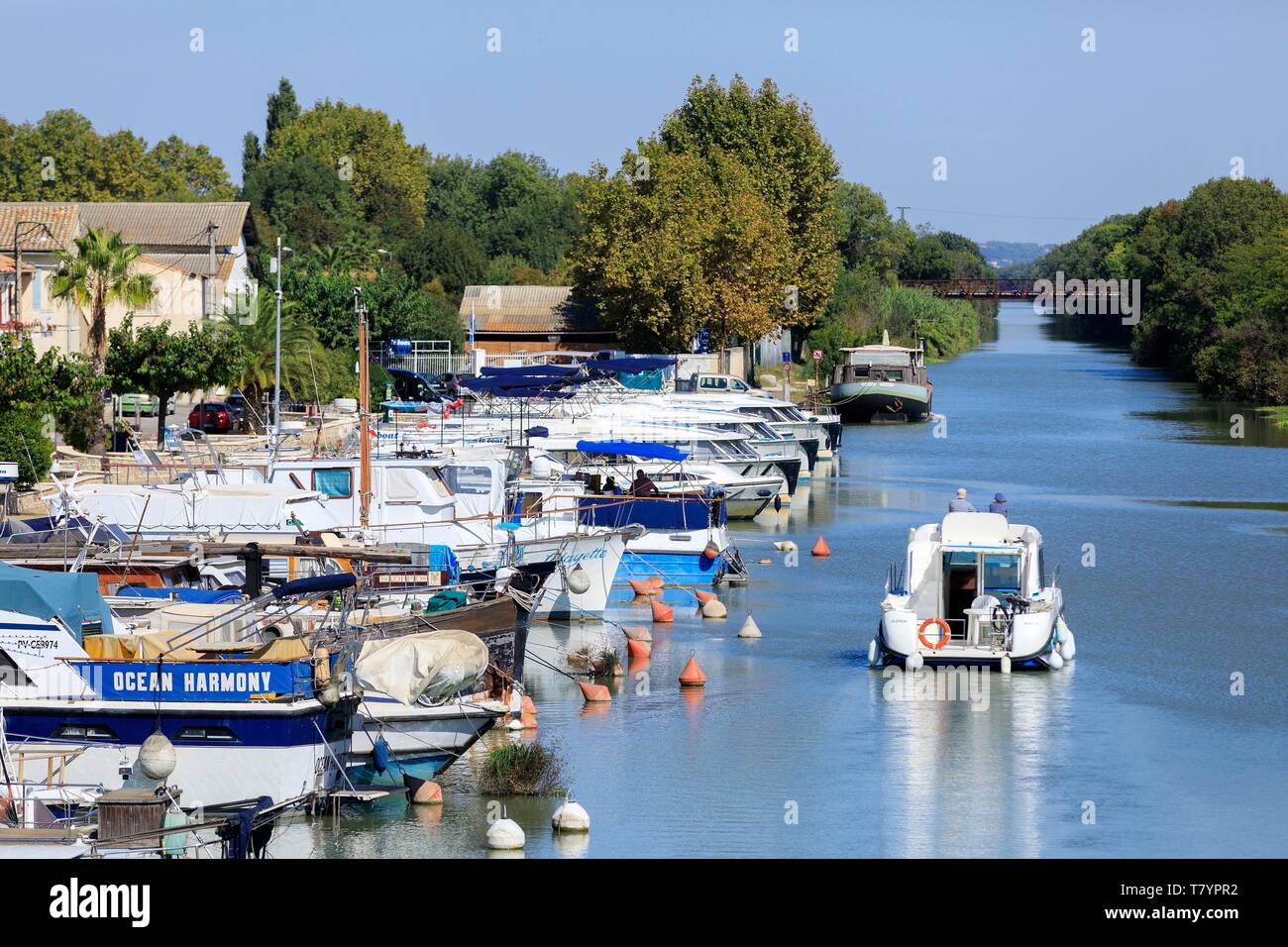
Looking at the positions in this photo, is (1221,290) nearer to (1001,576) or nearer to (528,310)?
(528,310)

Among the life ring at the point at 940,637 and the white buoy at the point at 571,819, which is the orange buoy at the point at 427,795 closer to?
the white buoy at the point at 571,819

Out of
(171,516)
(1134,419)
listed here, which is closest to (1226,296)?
(1134,419)

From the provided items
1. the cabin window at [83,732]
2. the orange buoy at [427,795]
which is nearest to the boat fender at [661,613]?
the orange buoy at [427,795]

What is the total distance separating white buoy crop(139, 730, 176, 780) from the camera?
20.5 m

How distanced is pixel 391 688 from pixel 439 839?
7.31 ft

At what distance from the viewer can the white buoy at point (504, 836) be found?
22328mm

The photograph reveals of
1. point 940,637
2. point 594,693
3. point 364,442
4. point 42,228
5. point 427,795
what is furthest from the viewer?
point 42,228

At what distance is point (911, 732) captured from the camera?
28625 mm

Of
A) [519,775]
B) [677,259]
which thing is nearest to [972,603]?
[519,775]

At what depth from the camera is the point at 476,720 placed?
24.8 m

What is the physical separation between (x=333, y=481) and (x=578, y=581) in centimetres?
557

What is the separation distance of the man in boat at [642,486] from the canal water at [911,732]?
3.25m

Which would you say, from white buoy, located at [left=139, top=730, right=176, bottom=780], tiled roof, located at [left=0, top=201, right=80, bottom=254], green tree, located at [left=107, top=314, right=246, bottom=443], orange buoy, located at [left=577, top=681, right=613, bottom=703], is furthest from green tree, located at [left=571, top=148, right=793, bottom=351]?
white buoy, located at [left=139, top=730, right=176, bottom=780]

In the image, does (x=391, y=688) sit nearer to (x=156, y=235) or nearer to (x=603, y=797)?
(x=603, y=797)
